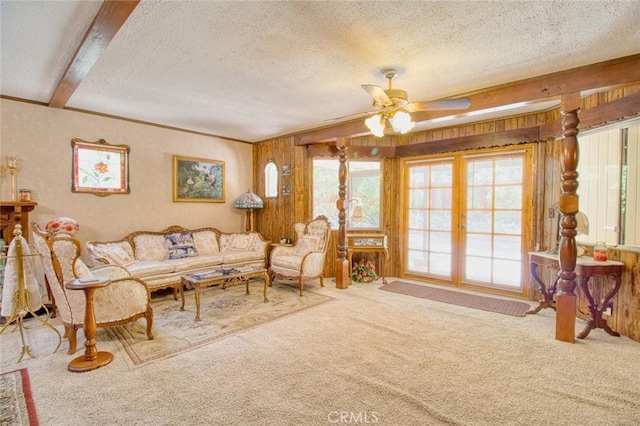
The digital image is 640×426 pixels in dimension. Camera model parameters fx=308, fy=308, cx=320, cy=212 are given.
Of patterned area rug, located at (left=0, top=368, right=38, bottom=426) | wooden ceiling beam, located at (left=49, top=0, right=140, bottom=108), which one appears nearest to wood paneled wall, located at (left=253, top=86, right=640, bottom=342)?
wooden ceiling beam, located at (left=49, top=0, right=140, bottom=108)

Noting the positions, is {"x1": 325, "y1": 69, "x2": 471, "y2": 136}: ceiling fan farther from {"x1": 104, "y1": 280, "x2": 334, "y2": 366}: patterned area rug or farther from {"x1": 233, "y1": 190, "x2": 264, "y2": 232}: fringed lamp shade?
{"x1": 233, "y1": 190, "x2": 264, "y2": 232}: fringed lamp shade

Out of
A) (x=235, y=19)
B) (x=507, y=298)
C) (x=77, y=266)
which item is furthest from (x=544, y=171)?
(x=77, y=266)

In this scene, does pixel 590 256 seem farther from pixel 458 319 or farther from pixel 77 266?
pixel 77 266

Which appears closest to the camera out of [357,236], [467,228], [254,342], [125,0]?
[125,0]

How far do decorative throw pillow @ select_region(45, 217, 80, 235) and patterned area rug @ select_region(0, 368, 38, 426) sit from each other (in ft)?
6.24

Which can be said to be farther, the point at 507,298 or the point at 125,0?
the point at 507,298

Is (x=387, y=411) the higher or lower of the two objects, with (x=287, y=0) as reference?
lower

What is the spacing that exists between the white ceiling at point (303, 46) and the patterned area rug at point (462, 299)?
276 cm

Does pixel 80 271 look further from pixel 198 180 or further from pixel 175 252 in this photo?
pixel 198 180

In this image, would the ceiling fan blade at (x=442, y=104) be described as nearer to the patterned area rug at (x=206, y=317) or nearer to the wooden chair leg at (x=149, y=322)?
the patterned area rug at (x=206, y=317)

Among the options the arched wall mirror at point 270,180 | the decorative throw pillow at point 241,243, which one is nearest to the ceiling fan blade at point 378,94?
the arched wall mirror at point 270,180

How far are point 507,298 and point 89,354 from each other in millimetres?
5075

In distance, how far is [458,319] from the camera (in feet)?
11.8

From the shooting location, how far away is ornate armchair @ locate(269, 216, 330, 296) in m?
4.78
